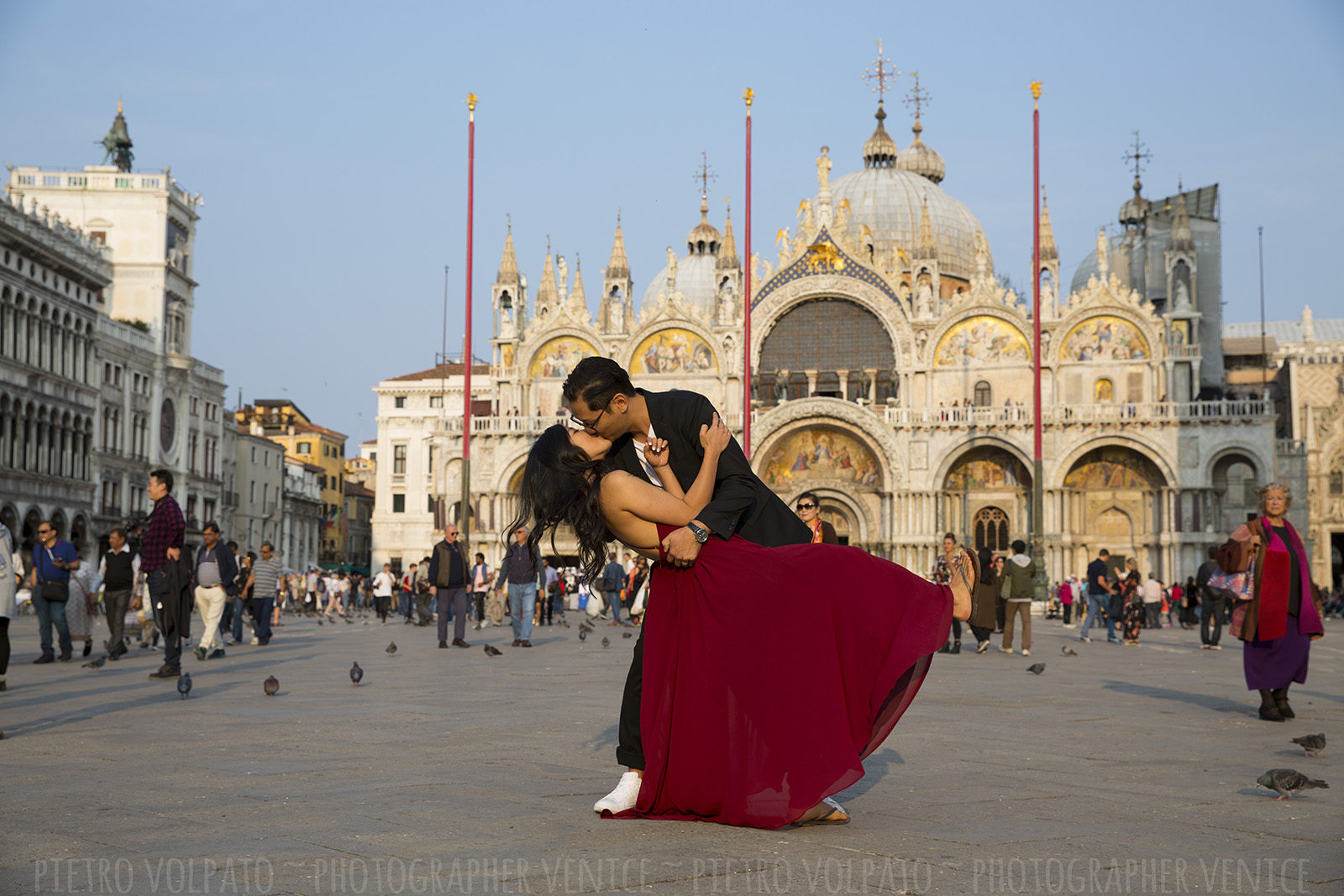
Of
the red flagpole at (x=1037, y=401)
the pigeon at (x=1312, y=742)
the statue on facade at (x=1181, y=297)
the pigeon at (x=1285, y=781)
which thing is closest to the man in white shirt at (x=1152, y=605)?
the red flagpole at (x=1037, y=401)

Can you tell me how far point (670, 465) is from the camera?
504 cm

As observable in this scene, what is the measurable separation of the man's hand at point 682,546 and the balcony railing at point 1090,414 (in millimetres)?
35377

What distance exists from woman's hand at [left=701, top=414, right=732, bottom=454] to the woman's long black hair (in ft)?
1.25

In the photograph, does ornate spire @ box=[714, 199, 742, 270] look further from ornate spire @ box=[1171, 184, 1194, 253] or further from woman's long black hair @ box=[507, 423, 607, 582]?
woman's long black hair @ box=[507, 423, 607, 582]

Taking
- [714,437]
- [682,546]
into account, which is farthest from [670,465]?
[682,546]

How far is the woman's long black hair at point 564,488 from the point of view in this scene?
15.8ft

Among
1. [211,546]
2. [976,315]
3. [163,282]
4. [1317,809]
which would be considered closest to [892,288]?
[976,315]

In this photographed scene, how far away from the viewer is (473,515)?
47.0 metres

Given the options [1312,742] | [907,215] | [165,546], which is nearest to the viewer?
[1312,742]

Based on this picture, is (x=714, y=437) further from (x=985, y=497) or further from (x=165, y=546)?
(x=985, y=497)

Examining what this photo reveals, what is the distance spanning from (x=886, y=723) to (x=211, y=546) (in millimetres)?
11101

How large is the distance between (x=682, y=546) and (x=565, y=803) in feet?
3.79

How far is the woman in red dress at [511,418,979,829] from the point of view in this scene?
4566mm

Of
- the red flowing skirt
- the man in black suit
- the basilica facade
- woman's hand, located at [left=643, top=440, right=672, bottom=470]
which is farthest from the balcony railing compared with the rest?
the red flowing skirt
